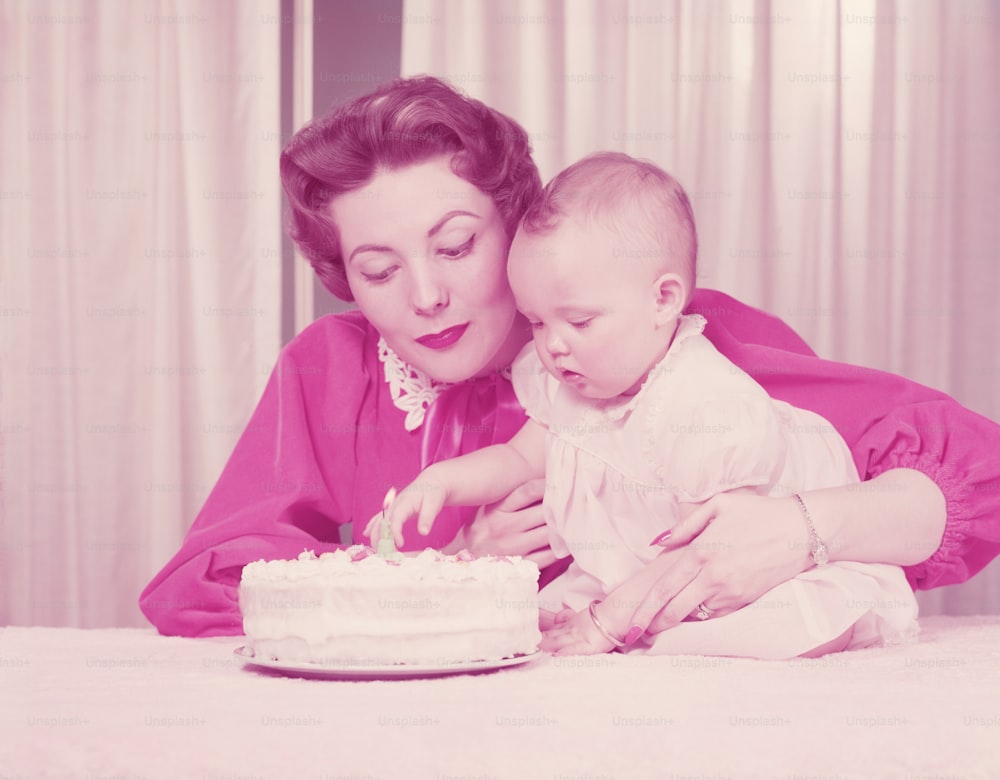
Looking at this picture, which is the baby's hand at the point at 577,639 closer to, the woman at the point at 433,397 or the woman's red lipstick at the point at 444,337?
the woman at the point at 433,397

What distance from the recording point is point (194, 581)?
1877mm

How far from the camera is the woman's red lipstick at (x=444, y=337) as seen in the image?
6.40 feet

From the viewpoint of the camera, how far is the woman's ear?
1.73 metres

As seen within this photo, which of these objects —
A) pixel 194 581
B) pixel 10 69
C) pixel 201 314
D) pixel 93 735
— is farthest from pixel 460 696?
pixel 10 69

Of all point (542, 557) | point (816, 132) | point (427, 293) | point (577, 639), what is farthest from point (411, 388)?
point (816, 132)

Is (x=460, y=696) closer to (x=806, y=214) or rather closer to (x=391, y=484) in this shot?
(x=391, y=484)

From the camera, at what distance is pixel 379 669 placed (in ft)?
4.30

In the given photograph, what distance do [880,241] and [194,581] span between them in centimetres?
235

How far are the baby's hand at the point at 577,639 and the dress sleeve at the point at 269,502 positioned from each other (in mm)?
503

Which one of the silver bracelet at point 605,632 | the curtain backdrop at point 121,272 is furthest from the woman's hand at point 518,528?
the curtain backdrop at point 121,272

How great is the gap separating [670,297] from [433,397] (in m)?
0.56

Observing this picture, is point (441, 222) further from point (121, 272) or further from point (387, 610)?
point (121, 272)

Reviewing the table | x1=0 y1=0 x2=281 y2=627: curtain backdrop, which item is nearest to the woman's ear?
the table

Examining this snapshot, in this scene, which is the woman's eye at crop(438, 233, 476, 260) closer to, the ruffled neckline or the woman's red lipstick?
the woman's red lipstick
